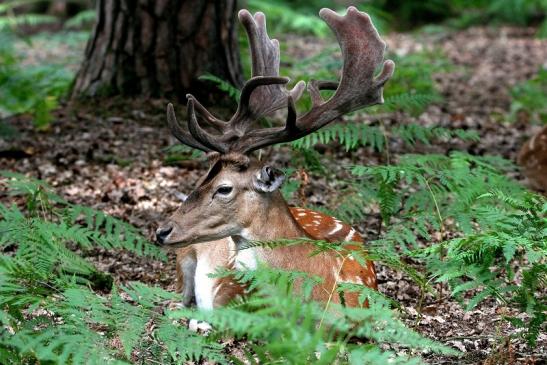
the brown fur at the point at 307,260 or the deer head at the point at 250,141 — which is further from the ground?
the deer head at the point at 250,141

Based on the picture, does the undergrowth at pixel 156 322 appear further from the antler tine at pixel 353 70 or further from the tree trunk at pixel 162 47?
the tree trunk at pixel 162 47

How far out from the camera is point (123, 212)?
710 centimetres

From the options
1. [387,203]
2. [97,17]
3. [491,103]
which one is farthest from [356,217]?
[491,103]

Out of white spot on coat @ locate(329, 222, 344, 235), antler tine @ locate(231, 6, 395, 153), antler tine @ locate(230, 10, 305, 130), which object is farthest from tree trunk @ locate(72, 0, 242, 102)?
antler tine @ locate(231, 6, 395, 153)

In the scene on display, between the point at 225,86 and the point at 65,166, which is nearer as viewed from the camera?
the point at 225,86

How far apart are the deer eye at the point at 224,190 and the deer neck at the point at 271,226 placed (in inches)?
8.3

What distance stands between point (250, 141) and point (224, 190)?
12.4 inches

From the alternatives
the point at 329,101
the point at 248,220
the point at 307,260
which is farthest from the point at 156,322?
the point at 329,101

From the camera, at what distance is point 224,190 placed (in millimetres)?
5184

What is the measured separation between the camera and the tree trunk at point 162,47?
8.25 metres

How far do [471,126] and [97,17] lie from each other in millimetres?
4072

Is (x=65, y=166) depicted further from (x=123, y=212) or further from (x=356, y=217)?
(x=356, y=217)

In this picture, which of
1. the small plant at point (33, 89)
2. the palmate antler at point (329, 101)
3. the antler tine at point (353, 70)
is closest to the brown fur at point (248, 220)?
the palmate antler at point (329, 101)

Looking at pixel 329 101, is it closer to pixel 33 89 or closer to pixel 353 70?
pixel 353 70
